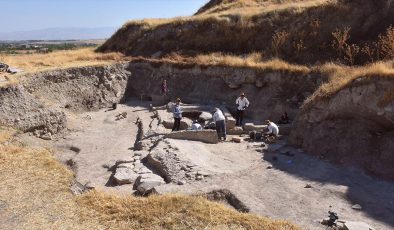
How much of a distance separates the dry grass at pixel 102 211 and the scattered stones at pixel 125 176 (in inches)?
63.3

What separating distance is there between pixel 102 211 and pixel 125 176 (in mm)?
2906

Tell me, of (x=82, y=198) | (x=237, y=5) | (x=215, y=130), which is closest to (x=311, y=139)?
(x=215, y=130)

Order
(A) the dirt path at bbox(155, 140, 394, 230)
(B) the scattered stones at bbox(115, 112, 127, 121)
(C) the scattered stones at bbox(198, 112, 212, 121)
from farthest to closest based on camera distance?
(B) the scattered stones at bbox(115, 112, 127, 121) < (C) the scattered stones at bbox(198, 112, 212, 121) < (A) the dirt path at bbox(155, 140, 394, 230)

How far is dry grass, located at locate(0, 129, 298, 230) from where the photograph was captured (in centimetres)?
1027

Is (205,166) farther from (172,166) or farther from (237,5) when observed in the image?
(237,5)

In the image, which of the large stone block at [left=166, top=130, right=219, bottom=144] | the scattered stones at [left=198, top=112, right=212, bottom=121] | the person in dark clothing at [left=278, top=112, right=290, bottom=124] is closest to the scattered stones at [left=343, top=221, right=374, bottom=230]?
the large stone block at [left=166, top=130, right=219, bottom=144]

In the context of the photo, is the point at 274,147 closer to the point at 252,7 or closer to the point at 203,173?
the point at 203,173

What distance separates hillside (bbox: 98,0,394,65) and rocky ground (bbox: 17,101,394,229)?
8.62m

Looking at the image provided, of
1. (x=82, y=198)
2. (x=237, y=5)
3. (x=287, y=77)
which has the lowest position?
(x=82, y=198)

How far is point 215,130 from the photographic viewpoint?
59.0 ft

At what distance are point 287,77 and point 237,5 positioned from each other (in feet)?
54.8

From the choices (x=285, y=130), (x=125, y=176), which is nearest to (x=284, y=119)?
(x=285, y=130)

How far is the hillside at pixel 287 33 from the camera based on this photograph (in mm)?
23906

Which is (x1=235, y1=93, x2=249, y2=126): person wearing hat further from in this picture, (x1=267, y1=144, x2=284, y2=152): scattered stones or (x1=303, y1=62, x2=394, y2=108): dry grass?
(x1=267, y1=144, x2=284, y2=152): scattered stones
